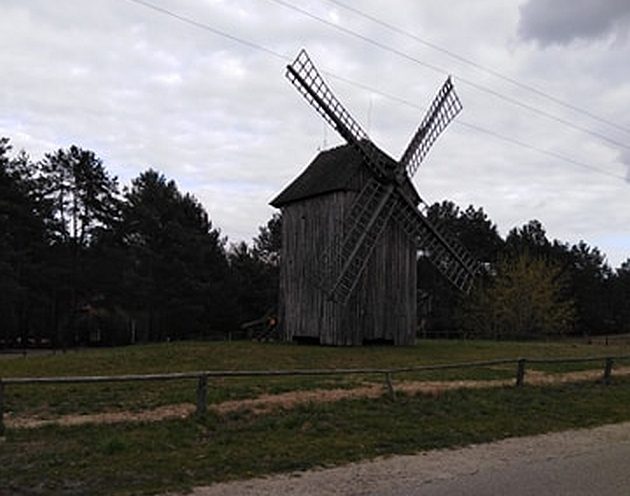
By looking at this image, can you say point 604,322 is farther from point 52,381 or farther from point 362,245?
point 52,381

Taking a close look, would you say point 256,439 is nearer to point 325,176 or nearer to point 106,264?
point 325,176

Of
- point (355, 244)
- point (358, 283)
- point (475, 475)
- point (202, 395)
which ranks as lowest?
point (475, 475)

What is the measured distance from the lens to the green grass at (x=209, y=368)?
1495 centimetres

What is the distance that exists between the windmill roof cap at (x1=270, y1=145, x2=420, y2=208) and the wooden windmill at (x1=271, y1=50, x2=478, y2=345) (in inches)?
2.9

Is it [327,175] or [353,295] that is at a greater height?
[327,175]

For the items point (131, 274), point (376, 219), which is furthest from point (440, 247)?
point (131, 274)

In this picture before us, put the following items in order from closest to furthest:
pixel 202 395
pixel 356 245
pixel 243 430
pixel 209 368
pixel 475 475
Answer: pixel 475 475
pixel 243 430
pixel 202 395
pixel 209 368
pixel 356 245

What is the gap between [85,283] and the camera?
62.2 metres

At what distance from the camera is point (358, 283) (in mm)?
38438

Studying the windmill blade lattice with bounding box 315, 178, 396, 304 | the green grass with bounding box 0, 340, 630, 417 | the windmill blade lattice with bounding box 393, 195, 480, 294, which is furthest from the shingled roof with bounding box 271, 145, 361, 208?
the green grass with bounding box 0, 340, 630, 417

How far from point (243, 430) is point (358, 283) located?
26.8 meters

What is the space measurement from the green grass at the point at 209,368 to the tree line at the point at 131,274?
95.7 ft

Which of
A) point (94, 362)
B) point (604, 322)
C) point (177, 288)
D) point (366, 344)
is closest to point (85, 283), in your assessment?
point (177, 288)

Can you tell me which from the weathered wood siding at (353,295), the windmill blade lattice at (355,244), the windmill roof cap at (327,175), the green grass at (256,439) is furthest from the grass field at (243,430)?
the windmill roof cap at (327,175)
